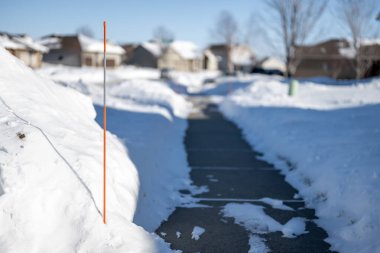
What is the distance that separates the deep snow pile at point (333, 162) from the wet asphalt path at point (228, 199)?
0.28 m

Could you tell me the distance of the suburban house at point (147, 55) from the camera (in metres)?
72.7

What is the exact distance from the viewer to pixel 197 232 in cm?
561

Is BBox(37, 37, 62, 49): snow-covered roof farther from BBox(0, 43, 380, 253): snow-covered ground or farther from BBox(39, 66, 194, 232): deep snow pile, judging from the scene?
BBox(0, 43, 380, 253): snow-covered ground

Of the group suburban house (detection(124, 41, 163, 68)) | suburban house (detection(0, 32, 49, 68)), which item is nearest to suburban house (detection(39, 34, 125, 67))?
suburban house (detection(124, 41, 163, 68))

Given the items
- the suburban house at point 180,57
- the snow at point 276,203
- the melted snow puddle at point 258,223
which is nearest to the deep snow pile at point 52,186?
the melted snow puddle at point 258,223

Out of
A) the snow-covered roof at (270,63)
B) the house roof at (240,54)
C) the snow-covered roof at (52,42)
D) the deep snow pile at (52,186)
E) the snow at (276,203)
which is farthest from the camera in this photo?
the house roof at (240,54)

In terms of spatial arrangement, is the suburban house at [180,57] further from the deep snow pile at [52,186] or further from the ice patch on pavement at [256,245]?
the ice patch on pavement at [256,245]

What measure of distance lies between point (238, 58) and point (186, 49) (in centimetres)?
2168

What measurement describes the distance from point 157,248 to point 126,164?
7.92 feet

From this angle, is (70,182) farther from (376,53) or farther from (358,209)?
(376,53)

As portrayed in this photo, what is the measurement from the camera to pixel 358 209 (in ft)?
18.4

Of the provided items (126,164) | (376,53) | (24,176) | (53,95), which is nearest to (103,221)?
(24,176)

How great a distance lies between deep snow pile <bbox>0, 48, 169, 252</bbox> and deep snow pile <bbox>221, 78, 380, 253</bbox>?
2.66 metres

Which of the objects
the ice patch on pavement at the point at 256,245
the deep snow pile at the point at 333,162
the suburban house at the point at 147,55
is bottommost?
the ice patch on pavement at the point at 256,245
